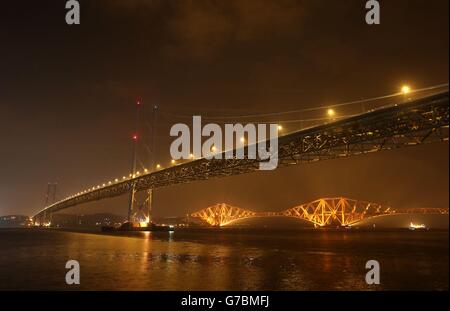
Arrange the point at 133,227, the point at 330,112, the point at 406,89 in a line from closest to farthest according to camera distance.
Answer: the point at 406,89, the point at 330,112, the point at 133,227

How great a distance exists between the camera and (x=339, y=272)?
22.6 metres

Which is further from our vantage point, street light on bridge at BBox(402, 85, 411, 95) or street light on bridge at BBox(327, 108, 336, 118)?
street light on bridge at BBox(327, 108, 336, 118)

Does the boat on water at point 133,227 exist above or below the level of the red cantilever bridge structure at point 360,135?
below

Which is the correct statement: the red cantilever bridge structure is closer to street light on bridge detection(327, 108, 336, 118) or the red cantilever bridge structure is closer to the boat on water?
street light on bridge detection(327, 108, 336, 118)

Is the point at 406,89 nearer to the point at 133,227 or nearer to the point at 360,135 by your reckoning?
the point at 360,135

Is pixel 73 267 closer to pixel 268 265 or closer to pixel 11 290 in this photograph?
pixel 11 290

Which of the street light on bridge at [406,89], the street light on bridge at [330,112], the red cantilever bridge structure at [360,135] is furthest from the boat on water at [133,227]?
the street light on bridge at [406,89]

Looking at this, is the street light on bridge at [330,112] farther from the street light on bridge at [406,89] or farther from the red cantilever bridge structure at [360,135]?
the street light on bridge at [406,89]

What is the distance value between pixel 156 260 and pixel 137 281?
894 cm

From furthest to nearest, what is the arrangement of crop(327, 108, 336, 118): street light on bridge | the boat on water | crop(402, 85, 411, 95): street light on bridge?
the boat on water < crop(327, 108, 336, 118): street light on bridge < crop(402, 85, 411, 95): street light on bridge

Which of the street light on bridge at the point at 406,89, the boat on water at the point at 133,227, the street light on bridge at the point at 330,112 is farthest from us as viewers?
the boat on water at the point at 133,227

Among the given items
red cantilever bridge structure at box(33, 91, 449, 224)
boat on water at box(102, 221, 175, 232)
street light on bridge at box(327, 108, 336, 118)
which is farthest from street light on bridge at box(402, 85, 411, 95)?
boat on water at box(102, 221, 175, 232)

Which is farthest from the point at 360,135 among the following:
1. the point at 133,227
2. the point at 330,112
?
the point at 133,227
